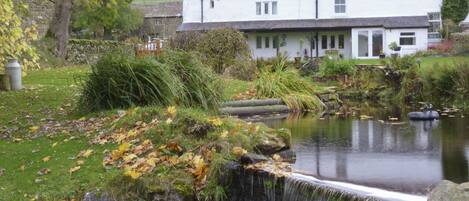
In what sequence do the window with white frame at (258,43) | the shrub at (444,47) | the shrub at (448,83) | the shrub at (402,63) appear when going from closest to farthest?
the shrub at (448,83) → the shrub at (402,63) → the shrub at (444,47) → the window with white frame at (258,43)

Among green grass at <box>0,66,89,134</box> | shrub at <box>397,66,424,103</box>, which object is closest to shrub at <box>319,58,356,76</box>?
shrub at <box>397,66,424,103</box>

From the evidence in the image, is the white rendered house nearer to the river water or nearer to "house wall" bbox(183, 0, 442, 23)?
"house wall" bbox(183, 0, 442, 23)

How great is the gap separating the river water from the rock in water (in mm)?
1228

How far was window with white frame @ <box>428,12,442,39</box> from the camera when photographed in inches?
1889

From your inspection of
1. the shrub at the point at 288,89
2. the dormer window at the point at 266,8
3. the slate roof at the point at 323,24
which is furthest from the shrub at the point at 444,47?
the shrub at the point at 288,89

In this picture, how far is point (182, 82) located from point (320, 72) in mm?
14414

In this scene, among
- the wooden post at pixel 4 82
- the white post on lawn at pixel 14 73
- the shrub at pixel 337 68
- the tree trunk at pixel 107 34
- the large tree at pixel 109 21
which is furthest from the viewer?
the tree trunk at pixel 107 34

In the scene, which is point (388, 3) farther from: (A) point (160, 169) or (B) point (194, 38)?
(A) point (160, 169)

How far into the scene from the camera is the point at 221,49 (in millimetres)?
25578

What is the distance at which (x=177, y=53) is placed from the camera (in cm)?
1315

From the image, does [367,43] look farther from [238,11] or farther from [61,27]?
[61,27]

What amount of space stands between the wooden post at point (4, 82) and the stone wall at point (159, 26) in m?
46.4

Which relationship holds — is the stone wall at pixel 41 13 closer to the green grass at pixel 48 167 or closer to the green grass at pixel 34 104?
the green grass at pixel 34 104

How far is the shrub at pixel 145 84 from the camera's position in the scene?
39.1ft
